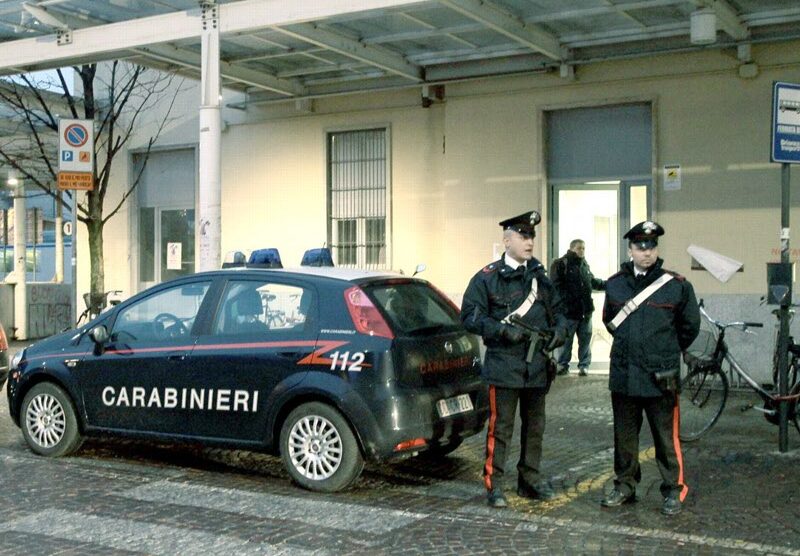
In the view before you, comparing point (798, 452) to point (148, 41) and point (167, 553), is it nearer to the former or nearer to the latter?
point (167, 553)

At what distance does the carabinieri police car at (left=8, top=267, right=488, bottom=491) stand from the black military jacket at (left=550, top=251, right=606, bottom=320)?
5326 mm

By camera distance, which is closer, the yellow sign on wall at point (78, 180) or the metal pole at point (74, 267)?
the yellow sign on wall at point (78, 180)

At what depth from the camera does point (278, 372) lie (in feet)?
25.5

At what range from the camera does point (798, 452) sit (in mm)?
8992

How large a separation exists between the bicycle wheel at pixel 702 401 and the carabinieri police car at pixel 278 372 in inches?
92.1

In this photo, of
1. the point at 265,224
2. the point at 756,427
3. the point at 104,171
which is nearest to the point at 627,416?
the point at 756,427

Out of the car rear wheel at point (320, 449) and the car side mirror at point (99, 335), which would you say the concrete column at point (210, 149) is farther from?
the car rear wheel at point (320, 449)

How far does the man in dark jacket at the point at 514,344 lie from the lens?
712 centimetres

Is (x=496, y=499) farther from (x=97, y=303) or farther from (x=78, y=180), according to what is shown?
(x=97, y=303)

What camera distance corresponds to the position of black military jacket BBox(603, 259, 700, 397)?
22.8 ft

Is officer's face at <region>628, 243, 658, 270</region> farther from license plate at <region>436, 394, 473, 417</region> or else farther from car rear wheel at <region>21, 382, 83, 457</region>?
car rear wheel at <region>21, 382, 83, 457</region>

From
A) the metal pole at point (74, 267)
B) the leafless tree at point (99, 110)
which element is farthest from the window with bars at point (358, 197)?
the metal pole at point (74, 267)

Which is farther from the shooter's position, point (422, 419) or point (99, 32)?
point (99, 32)

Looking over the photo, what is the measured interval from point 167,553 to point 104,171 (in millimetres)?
13242
